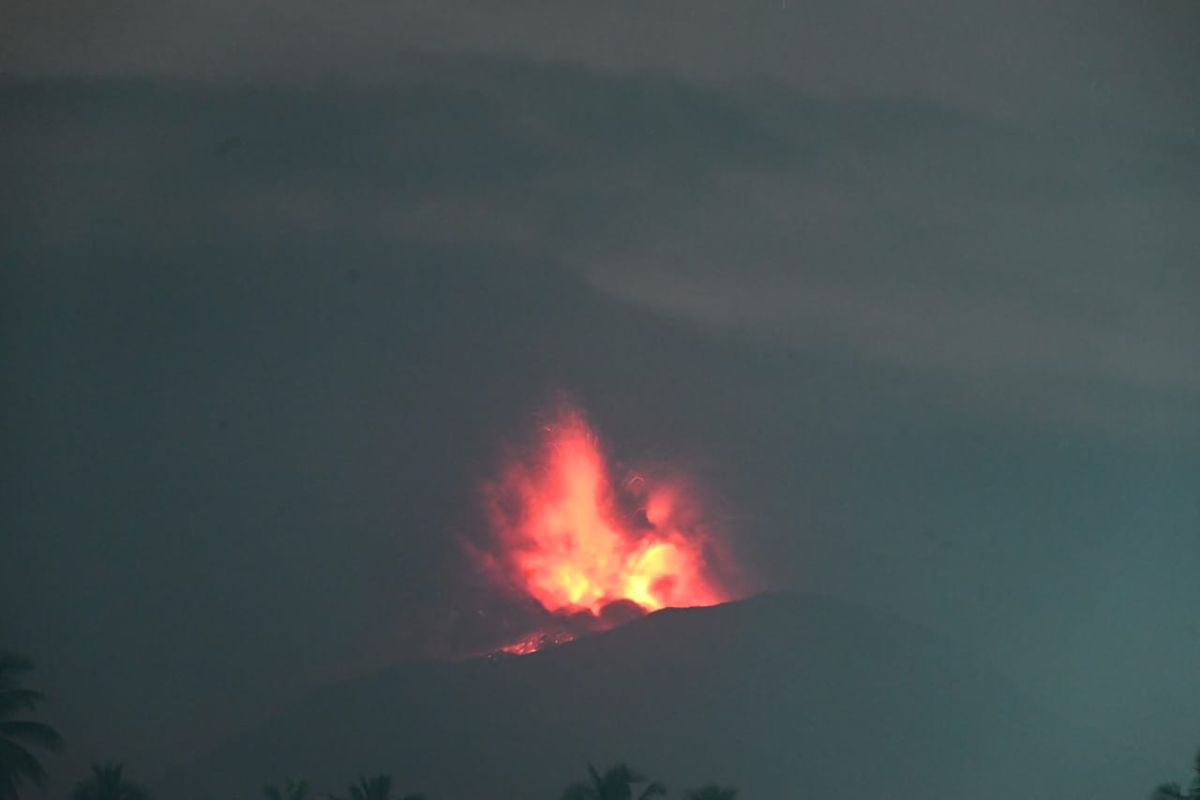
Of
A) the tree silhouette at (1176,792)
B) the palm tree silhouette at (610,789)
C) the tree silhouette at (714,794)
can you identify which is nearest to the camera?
the tree silhouette at (1176,792)

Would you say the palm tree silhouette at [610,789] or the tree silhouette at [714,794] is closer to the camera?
the tree silhouette at [714,794]

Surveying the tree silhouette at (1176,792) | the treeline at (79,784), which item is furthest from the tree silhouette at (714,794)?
the tree silhouette at (1176,792)

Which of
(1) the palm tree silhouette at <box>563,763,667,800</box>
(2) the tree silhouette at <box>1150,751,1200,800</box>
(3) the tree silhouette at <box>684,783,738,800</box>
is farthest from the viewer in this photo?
(1) the palm tree silhouette at <box>563,763,667,800</box>

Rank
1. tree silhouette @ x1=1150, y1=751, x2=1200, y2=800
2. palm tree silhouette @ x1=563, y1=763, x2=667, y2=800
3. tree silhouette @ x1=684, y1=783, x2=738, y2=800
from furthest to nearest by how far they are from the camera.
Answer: palm tree silhouette @ x1=563, y1=763, x2=667, y2=800 → tree silhouette @ x1=684, y1=783, x2=738, y2=800 → tree silhouette @ x1=1150, y1=751, x2=1200, y2=800

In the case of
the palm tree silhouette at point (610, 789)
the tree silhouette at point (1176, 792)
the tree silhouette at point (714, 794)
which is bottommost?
the tree silhouette at point (1176, 792)

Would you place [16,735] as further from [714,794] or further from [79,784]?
[714,794]

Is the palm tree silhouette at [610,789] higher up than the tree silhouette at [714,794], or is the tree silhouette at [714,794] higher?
the palm tree silhouette at [610,789]

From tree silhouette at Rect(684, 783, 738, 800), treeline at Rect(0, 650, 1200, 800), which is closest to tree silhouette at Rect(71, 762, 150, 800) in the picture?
treeline at Rect(0, 650, 1200, 800)

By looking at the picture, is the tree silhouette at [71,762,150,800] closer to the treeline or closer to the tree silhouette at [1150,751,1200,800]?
the treeline

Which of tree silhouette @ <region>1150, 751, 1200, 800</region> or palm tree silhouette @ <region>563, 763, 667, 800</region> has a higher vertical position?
palm tree silhouette @ <region>563, 763, 667, 800</region>

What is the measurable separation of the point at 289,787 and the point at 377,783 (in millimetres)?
5322

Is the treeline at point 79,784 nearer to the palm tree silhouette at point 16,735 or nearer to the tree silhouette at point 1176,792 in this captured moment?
the palm tree silhouette at point 16,735

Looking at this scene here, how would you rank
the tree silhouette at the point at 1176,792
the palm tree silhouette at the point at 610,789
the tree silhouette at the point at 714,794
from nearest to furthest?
the tree silhouette at the point at 1176,792 → the tree silhouette at the point at 714,794 → the palm tree silhouette at the point at 610,789

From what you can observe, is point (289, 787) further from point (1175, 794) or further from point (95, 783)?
point (1175, 794)
